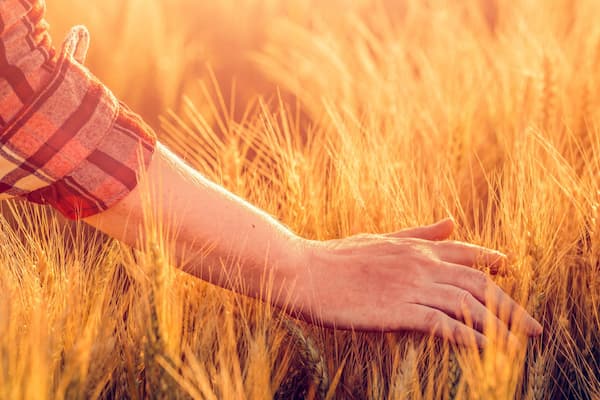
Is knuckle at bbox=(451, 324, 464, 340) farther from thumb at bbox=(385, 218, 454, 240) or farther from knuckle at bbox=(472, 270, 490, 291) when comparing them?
thumb at bbox=(385, 218, 454, 240)

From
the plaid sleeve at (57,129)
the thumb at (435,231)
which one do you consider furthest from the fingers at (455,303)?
the plaid sleeve at (57,129)

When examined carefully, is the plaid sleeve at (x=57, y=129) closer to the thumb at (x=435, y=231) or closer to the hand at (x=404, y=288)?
the hand at (x=404, y=288)

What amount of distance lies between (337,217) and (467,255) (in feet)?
0.95

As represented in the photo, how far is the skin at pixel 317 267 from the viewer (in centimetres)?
116

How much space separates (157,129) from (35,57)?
1.13 meters

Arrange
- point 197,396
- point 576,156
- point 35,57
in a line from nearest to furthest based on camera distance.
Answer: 1. point 197,396
2. point 35,57
3. point 576,156

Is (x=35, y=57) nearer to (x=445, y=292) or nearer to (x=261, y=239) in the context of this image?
(x=261, y=239)

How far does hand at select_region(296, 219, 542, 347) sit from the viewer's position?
3.86 ft

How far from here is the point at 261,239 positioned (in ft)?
3.97

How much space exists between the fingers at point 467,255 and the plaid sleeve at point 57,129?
1.59 ft

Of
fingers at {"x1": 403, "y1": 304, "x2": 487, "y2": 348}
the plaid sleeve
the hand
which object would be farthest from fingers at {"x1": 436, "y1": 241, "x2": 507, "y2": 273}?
the plaid sleeve

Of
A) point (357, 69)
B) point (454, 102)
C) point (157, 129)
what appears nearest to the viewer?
point (454, 102)

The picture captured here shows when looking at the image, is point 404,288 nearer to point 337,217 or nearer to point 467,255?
point 467,255

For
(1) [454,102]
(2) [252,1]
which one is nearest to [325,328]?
(1) [454,102]
